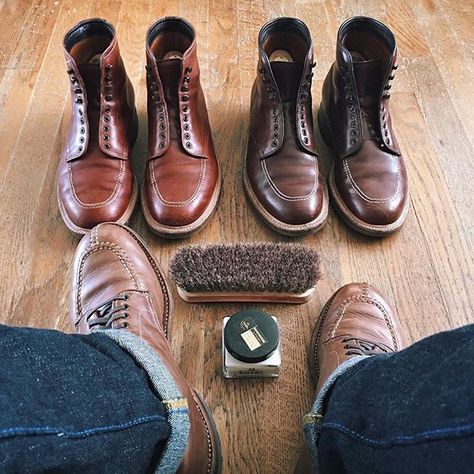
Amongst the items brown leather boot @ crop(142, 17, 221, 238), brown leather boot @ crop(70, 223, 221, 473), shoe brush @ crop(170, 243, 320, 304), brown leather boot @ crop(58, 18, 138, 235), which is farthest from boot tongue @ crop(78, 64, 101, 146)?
shoe brush @ crop(170, 243, 320, 304)

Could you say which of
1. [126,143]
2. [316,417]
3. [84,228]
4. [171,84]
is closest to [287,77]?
[171,84]

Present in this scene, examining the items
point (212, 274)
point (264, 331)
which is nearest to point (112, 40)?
point (212, 274)

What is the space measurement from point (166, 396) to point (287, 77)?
2.15 ft

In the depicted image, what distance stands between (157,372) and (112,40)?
0.66m

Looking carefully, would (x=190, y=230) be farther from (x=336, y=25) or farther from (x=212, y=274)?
(x=336, y=25)

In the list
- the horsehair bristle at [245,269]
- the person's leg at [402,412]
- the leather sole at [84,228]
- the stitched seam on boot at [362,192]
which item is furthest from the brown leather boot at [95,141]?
the person's leg at [402,412]

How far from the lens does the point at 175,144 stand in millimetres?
1007

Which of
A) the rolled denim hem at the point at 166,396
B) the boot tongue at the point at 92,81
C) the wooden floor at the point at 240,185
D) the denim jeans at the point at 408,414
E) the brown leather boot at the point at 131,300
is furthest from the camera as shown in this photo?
the boot tongue at the point at 92,81

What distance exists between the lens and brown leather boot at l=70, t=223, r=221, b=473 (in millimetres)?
697

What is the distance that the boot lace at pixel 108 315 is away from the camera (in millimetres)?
760

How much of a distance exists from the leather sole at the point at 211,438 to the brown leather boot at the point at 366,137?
0.46 metres

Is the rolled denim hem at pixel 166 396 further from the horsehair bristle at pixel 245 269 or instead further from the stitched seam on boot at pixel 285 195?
the stitched seam on boot at pixel 285 195

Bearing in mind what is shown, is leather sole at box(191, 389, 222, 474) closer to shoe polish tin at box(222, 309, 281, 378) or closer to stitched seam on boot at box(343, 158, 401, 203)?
shoe polish tin at box(222, 309, 281, 378)

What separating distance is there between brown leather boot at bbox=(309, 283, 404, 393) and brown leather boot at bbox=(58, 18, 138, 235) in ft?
1.43
